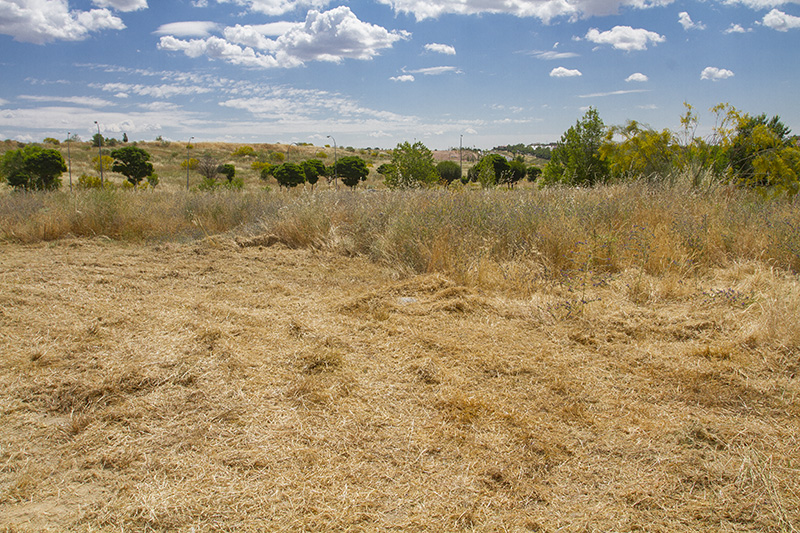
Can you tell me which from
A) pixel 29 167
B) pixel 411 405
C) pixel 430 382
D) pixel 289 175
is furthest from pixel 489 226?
pixel 289 175

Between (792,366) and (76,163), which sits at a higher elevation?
(76,163)

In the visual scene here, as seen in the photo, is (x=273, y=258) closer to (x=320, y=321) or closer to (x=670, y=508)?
(x=320, y=321)

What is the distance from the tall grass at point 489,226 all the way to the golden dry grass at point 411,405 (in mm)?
377

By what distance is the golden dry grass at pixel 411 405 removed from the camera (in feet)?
6.92

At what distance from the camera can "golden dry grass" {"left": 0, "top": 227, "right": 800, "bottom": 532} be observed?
2109mm

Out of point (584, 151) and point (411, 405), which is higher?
point (584, 151)

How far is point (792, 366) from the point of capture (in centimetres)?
324

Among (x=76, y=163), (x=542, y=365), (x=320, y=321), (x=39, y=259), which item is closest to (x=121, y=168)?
(x=76, y=163)

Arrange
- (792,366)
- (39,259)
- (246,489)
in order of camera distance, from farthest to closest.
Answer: (39,259) → (792,366) → (246,489)

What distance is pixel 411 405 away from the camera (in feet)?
9.76

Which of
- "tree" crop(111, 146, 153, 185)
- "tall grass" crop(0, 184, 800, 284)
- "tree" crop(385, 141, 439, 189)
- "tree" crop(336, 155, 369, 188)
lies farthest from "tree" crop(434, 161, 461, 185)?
"tall grass" crop(0, 184, 800, 284)

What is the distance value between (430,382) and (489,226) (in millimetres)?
3663

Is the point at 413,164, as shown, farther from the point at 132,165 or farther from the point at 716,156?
the point at 132,165

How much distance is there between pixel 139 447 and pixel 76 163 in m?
40.1
